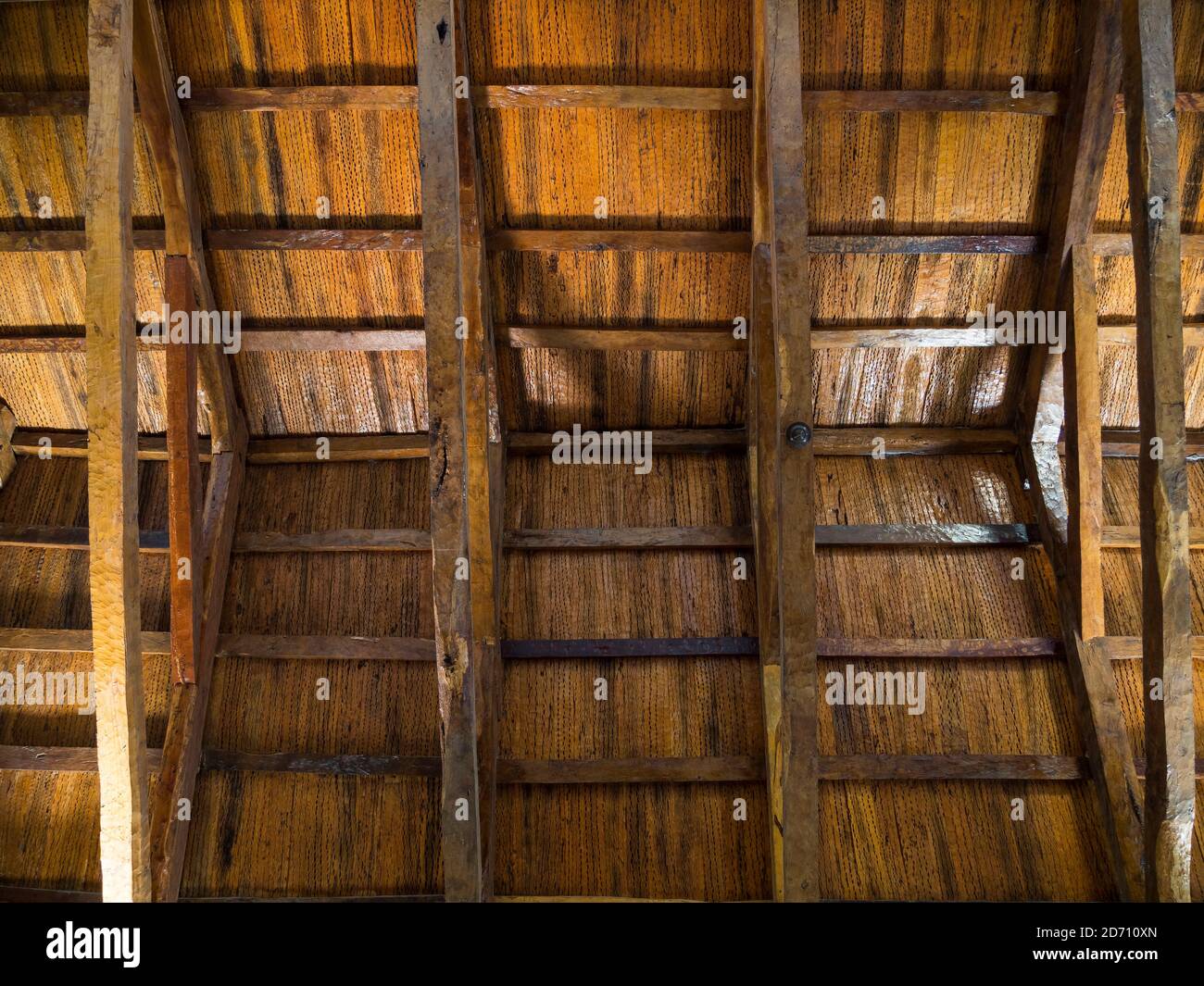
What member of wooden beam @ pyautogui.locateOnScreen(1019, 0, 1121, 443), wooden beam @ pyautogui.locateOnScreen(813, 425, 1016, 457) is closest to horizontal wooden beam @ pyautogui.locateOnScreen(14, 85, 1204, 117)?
wooden beam @ pyautogui.locateOnScreen(1019, 0, 1121, 443)

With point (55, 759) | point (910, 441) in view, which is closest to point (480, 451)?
point (910, 441)

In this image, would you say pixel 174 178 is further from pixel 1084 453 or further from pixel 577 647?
pixel 1084 453

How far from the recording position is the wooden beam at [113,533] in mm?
3826

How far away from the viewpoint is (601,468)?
275 inches

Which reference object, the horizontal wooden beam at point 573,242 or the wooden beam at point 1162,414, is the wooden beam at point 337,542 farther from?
the wooden beam at point 1162,414

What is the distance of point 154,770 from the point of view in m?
5.99

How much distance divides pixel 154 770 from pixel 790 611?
4.23m

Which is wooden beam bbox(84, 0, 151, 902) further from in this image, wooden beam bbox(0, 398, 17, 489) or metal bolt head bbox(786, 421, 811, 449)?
wooden beam bbox(0, 398, 17, 489)

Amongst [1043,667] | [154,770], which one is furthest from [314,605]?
→ [1043,667]

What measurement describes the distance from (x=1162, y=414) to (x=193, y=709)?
561cm

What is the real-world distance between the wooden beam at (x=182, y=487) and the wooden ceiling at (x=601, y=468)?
4 centimetres

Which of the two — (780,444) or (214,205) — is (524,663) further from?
(214,205)

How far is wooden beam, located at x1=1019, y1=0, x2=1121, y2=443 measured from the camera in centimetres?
558

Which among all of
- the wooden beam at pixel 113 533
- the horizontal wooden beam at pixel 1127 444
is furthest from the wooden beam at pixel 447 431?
the horizontal wooden beam at pixel 1127 444
